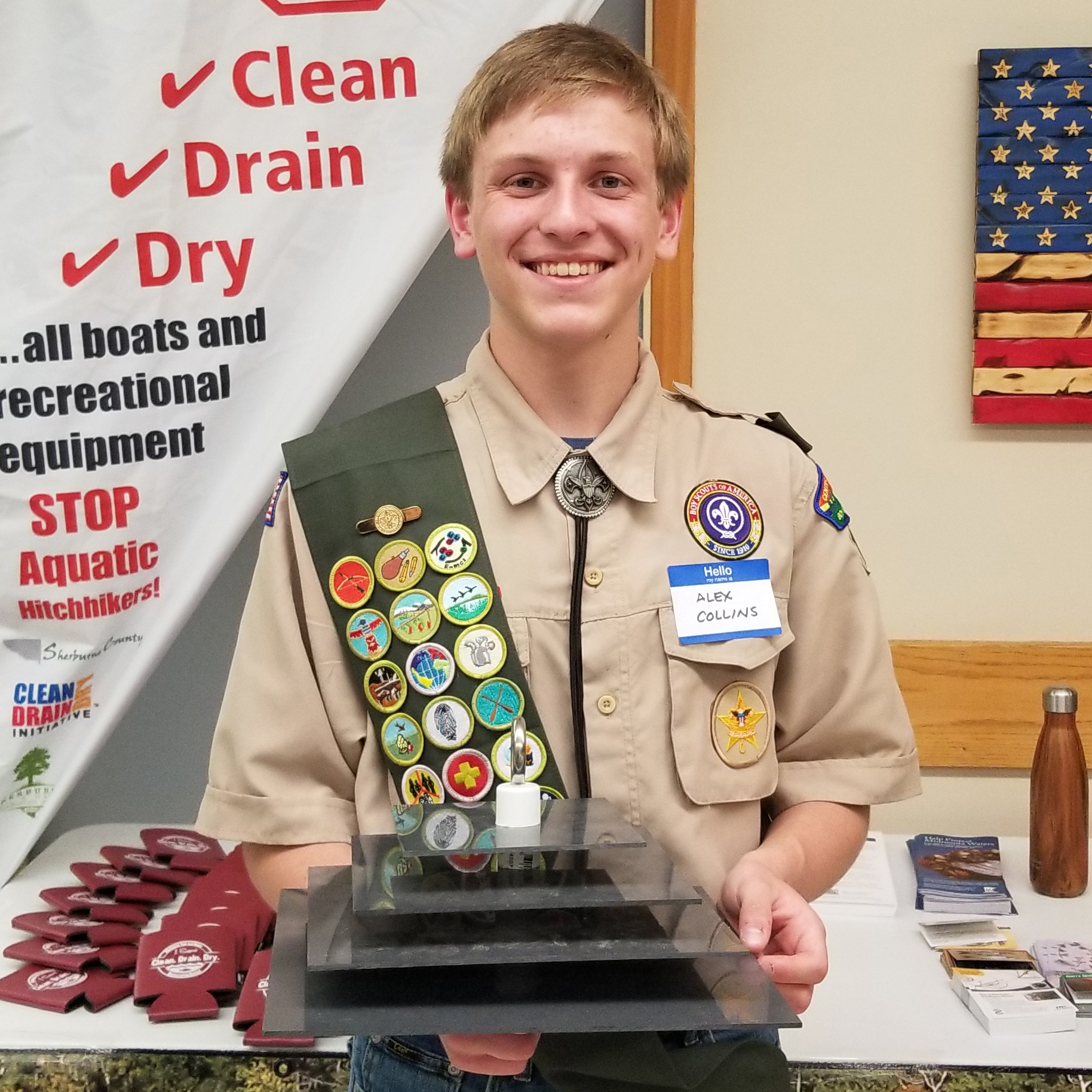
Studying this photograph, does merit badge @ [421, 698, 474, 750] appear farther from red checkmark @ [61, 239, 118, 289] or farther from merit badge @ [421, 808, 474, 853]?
red checkmark @ [61, 239, 118, 289]

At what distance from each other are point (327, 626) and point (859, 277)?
1273mm

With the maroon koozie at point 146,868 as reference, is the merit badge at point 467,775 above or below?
above

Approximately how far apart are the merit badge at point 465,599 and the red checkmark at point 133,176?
0.95m

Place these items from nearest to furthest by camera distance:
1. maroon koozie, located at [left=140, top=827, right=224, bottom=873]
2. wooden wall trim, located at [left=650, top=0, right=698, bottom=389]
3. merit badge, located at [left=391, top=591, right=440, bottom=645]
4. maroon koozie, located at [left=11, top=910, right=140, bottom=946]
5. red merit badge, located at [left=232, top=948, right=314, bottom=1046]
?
1. merit badge, located at [left=391, top=591, right=440, bottom=645]
2. red merit badge, located at [left=232, top=948, right=314, bottom=1046]
3. maroon koozie, located at [left=11, top=910, right=140, bottom=946]
4. maroon koozie, located at [left=140, top=827, right=224, bottom=873]
5. wooden wall trim, located at [left=650, top=0, right=698, bottom=389]

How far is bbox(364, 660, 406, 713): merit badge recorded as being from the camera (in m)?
1.08

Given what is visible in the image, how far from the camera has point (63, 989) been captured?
1.49 meters

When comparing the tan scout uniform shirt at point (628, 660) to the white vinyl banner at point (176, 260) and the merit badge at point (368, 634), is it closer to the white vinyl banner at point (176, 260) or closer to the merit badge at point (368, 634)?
the merit badge at point (368, 634)

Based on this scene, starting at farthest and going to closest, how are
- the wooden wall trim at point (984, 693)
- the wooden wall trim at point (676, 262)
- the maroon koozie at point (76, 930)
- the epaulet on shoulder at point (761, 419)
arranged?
the wooden wall trim at point (984, 693)
the wooden wall trim at point (676, 262)
the maroon koozie at point (76, 930)
the epaulet on shoulder at point (761, 419)

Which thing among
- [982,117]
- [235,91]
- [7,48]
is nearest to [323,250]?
[235,91]

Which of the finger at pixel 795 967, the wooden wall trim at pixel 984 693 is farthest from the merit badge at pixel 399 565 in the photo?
the wooden wall trim at pixel 984 693

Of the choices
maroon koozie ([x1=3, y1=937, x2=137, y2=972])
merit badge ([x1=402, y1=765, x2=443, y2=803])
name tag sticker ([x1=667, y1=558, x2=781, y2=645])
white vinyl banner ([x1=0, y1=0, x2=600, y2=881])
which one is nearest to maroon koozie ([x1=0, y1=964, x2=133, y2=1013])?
maroon koozie ([x1=3, y1=937, x2=137, y2=972])

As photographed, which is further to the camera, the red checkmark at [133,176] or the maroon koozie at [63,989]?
the red checkmark at [133,176]

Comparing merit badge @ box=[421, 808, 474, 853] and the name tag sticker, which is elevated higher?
the name tag sticker

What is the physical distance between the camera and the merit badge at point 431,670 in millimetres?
1087
